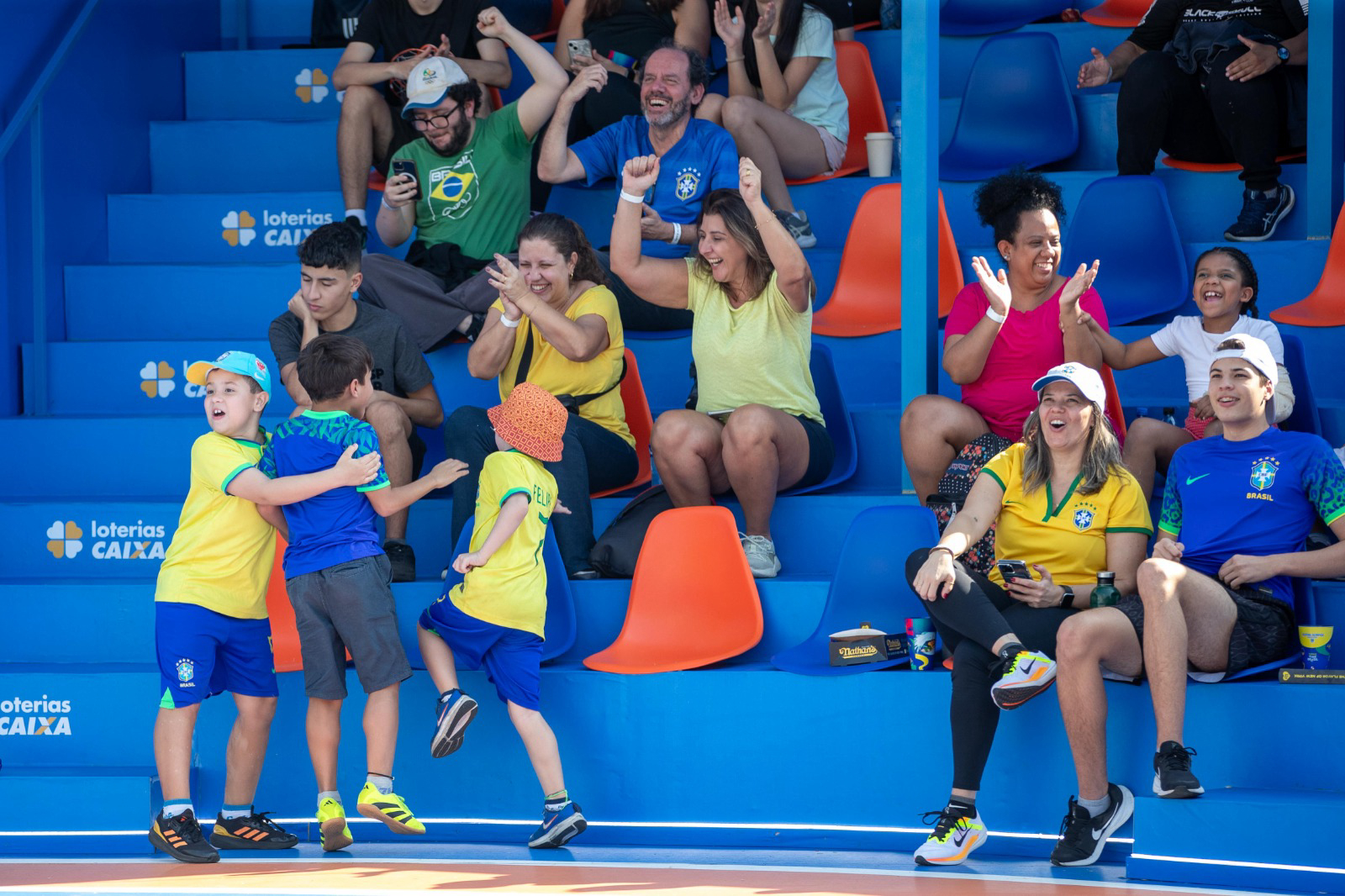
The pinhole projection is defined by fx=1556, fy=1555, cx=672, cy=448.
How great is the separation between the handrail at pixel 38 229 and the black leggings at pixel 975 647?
318cm

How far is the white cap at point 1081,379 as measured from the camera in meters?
3.65

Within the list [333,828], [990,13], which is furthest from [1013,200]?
[333,828]

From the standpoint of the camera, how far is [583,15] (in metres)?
5.88

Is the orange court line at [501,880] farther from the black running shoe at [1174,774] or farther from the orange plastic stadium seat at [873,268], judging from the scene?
the orange plastic stadium seat at [873,268]

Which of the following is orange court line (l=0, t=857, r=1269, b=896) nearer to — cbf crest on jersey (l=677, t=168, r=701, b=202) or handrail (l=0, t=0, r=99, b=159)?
cbf crest on jersey (l=677, t=168, r=701, b=202)

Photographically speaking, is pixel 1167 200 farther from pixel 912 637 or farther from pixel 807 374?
pixel 912 637

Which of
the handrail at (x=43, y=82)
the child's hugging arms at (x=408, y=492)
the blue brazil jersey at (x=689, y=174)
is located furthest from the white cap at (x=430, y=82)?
the child's hugging arms at (x=408, y=492)

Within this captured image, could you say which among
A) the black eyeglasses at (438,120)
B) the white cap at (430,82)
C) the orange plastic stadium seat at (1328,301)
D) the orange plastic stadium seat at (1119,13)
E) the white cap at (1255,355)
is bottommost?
the white cap at (1255,355)

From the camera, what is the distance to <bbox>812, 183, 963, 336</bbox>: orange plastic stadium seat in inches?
199

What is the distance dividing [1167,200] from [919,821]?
97.7 inches

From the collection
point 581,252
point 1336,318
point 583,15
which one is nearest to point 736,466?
point 581,252

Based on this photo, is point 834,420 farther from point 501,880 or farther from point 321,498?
point 501,880

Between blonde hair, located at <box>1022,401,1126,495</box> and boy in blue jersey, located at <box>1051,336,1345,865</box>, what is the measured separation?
0.62 feet

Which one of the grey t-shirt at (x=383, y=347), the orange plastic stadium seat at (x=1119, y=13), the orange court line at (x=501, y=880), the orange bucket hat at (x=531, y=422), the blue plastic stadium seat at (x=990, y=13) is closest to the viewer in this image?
the orange court line at (x=501, y=880)
